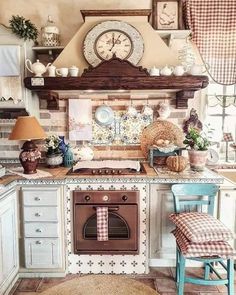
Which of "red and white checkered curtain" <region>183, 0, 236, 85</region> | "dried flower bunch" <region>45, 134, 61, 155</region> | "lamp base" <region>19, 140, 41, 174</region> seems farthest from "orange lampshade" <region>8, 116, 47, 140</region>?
"red and white checkered curtain" <region>183, 0, 236, 85</region>

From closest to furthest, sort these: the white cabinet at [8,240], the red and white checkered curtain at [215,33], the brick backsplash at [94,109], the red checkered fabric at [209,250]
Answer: the red checkered fabric at [209,250], the white cabinet at [8,240], the red and white checkered curtain at [215,33], the brick backsplash at [94,109]

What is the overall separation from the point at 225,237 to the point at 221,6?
2175 millimetres

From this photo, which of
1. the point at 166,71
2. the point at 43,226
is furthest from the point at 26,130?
the point at 166,71

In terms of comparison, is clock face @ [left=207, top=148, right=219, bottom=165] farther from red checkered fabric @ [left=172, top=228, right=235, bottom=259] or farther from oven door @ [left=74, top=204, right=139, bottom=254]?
red checkered fabric @ [left=172, top=228, right=235, bottom=259]

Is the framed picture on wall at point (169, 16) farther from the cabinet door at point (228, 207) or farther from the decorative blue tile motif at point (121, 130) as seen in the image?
the cabinet door at point (228, 207)

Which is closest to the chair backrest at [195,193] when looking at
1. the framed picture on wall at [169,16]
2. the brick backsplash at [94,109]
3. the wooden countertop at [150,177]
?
the wooden countertop at [150,177]

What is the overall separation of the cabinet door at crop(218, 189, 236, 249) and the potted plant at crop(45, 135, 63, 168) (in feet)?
4.83

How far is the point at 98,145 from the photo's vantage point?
307 cm

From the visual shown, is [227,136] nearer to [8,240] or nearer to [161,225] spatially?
[161,225]

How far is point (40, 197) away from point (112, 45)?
1471 millimetres

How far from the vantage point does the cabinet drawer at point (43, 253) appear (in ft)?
7.98

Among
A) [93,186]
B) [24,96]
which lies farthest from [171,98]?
[24,96]

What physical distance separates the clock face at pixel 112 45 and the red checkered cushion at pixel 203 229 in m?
1.51

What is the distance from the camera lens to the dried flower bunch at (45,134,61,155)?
2758 millimetres
